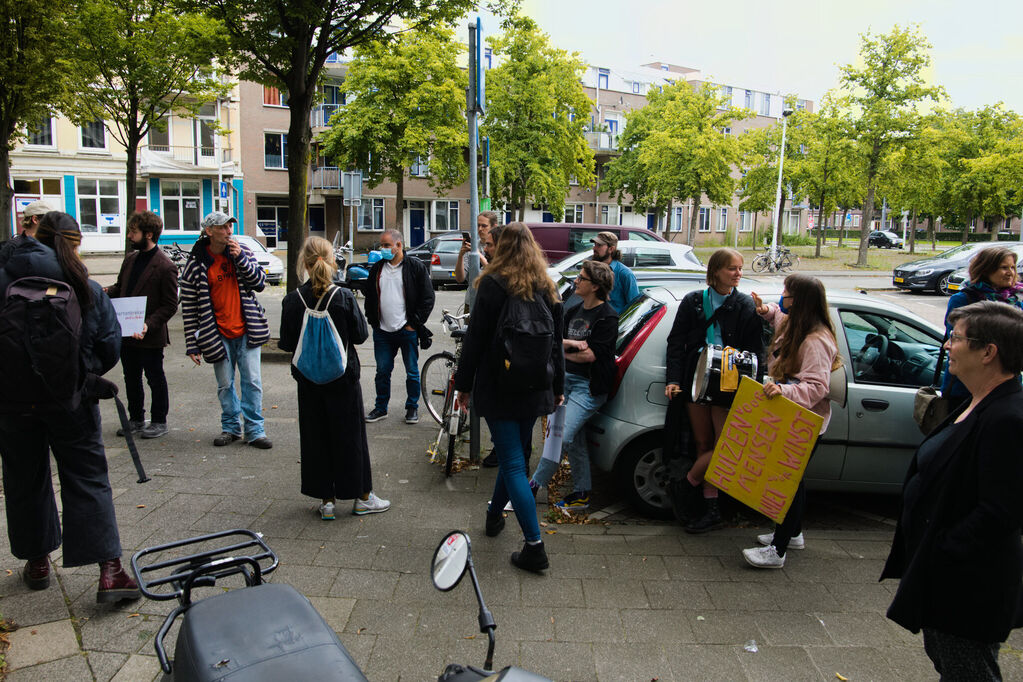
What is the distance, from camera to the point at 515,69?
3294cm

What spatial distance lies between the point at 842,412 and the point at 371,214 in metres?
40.5

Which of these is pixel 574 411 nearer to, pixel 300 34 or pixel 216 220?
pixel 216 220

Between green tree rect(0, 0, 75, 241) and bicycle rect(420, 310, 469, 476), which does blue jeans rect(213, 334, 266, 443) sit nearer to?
bicycle rect(420, 310, 469, 476)

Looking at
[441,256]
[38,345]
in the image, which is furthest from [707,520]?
[441,256]

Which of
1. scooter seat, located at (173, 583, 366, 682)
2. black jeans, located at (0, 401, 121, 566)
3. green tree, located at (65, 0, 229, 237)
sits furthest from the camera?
green tree, located at (65, 0, 229, 237)

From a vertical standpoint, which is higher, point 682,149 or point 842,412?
point 682,149

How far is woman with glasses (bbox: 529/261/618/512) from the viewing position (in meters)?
4.88

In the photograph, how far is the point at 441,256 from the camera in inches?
860

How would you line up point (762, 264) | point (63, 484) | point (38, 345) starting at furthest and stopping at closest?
point (762, 264), point (63, 484), point (38, 345)

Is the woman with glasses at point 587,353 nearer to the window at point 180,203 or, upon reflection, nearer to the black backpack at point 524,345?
the black backpack at point 524,345

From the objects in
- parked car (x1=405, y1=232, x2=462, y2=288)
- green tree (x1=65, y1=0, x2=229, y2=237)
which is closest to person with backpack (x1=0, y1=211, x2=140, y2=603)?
green tree (x1=65, y1=0, x2=229, y2=237)

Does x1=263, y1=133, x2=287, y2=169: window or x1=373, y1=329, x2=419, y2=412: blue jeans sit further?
x1=263, y1=133, x2=287, y2=169: window

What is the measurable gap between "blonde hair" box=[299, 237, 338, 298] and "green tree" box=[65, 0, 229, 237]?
863cm

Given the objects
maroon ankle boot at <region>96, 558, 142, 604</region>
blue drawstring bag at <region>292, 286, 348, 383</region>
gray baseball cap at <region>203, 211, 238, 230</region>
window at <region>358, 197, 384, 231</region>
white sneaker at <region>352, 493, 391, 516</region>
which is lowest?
white sneaker at <region>352, 493, 391, 516</region>
